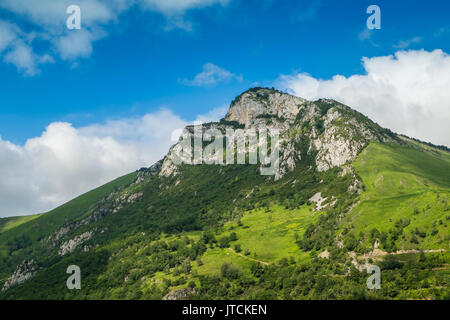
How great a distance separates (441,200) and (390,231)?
35.9m

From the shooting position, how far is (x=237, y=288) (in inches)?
7554

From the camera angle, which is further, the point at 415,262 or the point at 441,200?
the point at 441,200
